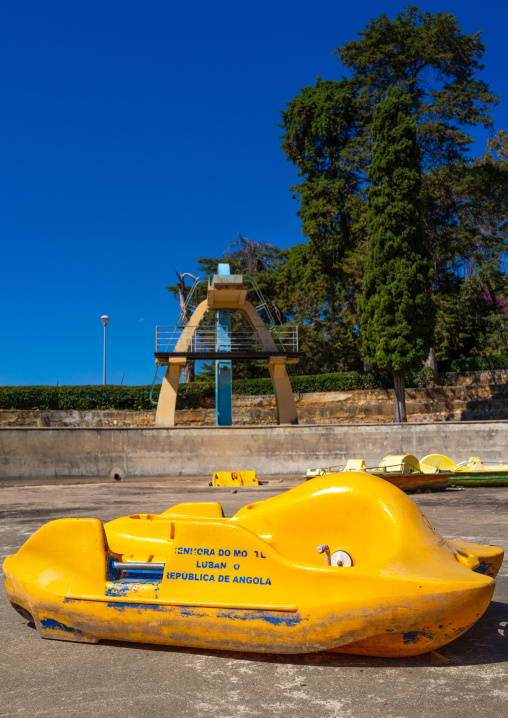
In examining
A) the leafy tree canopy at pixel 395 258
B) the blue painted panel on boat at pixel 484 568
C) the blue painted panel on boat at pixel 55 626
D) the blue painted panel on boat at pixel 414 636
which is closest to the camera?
the blue painted panel on boat at pixel 414 636

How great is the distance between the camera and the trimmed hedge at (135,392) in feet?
103

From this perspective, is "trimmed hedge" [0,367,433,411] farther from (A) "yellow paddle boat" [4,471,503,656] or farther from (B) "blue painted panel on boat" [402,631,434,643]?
(B) "blue painted panel on boat" [402,631,434,643]

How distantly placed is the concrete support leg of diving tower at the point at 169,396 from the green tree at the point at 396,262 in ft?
29.8

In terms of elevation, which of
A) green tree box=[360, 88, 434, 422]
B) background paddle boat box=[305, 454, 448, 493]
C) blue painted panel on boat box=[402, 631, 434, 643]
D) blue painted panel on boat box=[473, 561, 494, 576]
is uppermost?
green tree box=[360, 88, 434, 422]

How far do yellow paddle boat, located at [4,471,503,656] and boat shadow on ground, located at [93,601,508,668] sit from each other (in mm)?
104

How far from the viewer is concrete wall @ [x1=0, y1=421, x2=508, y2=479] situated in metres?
18.5

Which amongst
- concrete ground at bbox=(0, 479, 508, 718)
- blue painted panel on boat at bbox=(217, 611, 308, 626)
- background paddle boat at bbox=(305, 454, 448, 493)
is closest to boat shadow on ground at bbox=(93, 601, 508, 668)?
concrete ground at bbox=(0, 479, 508, 718)

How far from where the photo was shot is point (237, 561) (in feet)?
12.1

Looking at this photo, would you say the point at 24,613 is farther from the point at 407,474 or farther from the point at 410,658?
the point at 407,474

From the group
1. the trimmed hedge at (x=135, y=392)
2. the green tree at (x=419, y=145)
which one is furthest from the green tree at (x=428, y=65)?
the trimmed hedge at (x=135, y=392)

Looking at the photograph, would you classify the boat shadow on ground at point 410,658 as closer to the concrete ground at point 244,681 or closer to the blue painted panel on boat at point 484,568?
the concrete ground at point 244,681

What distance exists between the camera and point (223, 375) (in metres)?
23.9

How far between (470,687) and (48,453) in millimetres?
17505

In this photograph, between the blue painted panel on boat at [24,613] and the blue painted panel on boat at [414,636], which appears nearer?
the blue painted panel on boat at [414,636]
